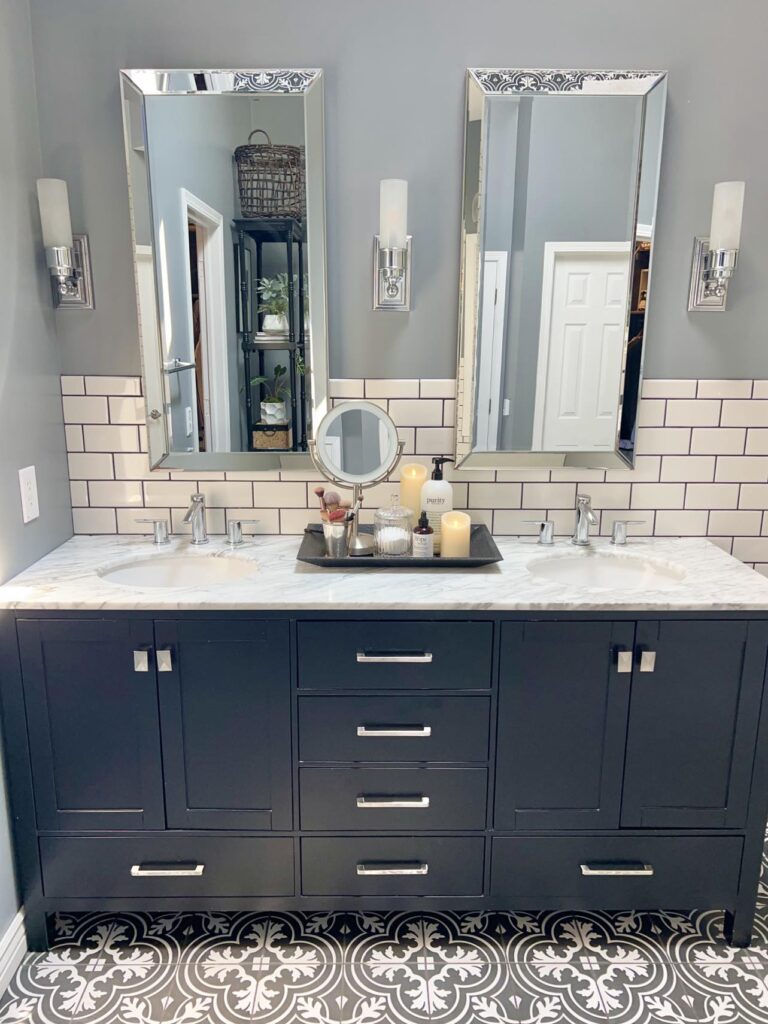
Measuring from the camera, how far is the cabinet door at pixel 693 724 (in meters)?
1.60

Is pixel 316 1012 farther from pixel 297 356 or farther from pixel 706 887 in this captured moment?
pixel 297 356

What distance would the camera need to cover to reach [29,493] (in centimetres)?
A: 177

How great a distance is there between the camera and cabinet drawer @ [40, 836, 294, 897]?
1685 mm

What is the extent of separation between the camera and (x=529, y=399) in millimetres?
1985

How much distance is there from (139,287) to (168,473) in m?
0.53

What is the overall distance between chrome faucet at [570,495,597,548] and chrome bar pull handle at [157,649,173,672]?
116 centimetres

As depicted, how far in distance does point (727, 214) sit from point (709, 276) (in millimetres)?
159

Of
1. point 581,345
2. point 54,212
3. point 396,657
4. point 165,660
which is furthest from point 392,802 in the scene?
point 54,212

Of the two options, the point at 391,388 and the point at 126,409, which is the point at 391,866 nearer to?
the point at 391,388

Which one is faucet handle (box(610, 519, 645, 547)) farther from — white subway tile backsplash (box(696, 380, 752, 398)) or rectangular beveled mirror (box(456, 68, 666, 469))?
white subway tile backsplash (box(696, 380, 752, 398))

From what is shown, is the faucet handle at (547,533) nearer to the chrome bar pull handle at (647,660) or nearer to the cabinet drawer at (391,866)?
the chrome bar pull handle at (647,660)

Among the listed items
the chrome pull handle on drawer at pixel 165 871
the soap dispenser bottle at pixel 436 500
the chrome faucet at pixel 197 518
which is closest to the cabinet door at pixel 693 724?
the soap dispenser bottle at pixel 436 500

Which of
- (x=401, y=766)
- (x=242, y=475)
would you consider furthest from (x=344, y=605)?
(x=242, y=475)

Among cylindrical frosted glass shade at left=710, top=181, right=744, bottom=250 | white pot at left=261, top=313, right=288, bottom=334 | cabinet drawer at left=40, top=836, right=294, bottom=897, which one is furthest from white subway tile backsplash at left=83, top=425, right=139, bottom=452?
cylindrical frosted glass shade at left=710, top=181, right=744, bottom=250
